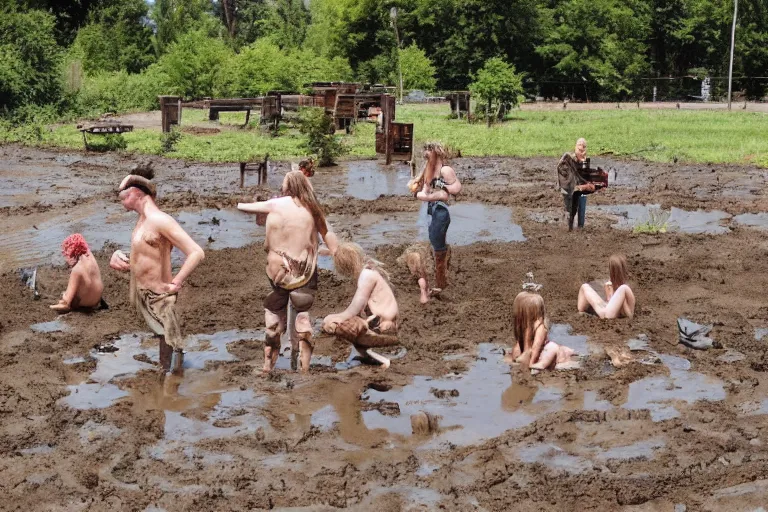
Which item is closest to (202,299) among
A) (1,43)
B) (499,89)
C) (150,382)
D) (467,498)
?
(150,382)

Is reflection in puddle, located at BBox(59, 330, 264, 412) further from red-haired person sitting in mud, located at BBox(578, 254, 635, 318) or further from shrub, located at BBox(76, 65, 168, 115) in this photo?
shrub, located at BBox(76, 65, 168, 115)

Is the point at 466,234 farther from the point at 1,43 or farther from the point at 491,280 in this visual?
the point at 1,43

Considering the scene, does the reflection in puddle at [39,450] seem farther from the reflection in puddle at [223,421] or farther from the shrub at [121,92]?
the shrub at [121,92]

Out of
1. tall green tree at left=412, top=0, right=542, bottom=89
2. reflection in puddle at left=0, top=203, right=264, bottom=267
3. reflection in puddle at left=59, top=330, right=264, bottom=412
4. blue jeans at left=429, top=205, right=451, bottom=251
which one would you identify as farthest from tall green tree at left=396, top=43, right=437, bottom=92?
reflection in puddle at left=59, top=330, right=264, bottom=412

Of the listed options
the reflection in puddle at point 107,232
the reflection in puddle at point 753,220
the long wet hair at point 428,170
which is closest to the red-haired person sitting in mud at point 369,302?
the long wet hair at point 428,170

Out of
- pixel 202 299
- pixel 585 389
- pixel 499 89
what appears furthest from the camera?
pixel 499 89

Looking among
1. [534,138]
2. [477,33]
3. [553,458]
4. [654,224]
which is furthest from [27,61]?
[553,458]

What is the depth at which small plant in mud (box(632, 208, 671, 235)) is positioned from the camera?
16188 millimetres

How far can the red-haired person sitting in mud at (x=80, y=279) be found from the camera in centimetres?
1088

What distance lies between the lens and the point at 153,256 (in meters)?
8.91

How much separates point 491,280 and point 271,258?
4588 mm

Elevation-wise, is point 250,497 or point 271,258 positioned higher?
point 271,258

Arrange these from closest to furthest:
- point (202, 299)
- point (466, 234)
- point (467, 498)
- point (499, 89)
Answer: point (467, 498)
point (202, 299)
point (466, 234)
point (499, 89)

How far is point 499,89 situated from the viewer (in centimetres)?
3778
